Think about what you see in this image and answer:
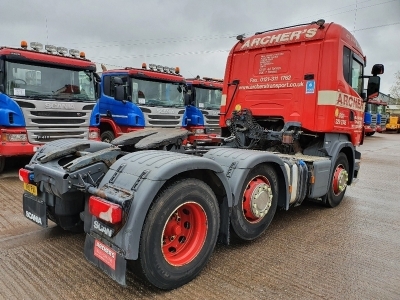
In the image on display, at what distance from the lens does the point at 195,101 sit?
38.3ft

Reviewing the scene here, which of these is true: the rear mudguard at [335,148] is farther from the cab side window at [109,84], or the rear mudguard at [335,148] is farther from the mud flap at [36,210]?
the cab side window at [109,84]

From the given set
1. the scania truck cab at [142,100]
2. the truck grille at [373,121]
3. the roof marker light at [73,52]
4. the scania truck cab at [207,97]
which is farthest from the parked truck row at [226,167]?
the truck grille at [373,121]

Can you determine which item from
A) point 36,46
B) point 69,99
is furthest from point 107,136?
point 36,46

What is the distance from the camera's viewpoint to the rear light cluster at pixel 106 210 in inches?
89.5

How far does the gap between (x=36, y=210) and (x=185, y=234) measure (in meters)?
1.54

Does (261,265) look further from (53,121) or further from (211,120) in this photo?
(211,120)

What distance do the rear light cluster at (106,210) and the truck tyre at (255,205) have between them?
1.35 m

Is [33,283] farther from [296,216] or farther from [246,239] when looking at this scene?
[296,216]

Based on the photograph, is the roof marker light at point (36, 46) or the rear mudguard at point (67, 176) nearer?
the rear mudguard at point (67, 176)

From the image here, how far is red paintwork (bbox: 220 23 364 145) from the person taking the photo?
4691 millimetres

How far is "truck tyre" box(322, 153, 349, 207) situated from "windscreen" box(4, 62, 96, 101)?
5.68m

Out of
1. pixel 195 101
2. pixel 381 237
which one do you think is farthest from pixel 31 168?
pixel 195 101

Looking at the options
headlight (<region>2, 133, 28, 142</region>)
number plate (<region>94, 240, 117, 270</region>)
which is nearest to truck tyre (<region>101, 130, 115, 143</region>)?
headlight (<region>2, 133, 28, 142</region>)

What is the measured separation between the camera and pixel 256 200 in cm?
344
